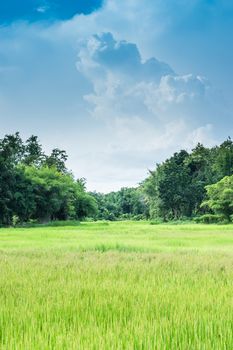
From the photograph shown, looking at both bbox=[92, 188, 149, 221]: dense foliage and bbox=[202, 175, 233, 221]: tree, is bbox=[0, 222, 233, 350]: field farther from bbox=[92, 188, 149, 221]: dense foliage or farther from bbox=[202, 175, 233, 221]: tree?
bbox=[92, 188, 149, 221]: dense foliage

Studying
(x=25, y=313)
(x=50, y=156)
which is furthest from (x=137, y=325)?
(x=50, y=156)

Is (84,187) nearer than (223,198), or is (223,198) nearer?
(223,198)

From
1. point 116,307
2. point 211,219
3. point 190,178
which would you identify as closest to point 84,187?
point 190,178

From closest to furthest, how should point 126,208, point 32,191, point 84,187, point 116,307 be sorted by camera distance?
point 116,307
point 32,191
point 84,187
point 126,208

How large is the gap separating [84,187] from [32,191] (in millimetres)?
30456

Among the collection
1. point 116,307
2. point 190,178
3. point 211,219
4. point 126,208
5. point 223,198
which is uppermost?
point 190,178

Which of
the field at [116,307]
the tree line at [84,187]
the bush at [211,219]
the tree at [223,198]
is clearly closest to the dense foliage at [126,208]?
the tree line at [84,187]

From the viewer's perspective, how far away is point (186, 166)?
69750 millimetres

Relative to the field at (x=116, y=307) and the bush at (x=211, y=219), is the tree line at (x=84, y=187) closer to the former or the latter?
the bush at (x=211, y=219)

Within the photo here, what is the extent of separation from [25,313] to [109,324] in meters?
1.02

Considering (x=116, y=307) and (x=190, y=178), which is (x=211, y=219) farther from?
(x=116, y=307)

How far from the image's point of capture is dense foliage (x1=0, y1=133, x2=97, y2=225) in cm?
4569

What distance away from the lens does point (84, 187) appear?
80188mm

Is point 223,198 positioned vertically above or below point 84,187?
below
